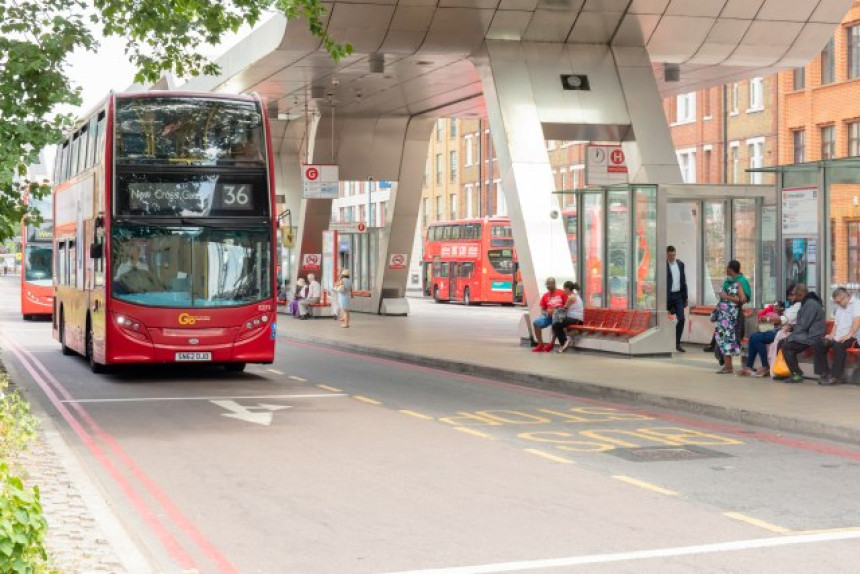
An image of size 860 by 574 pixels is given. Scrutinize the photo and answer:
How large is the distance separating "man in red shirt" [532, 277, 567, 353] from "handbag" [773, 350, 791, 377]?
21.0 feet

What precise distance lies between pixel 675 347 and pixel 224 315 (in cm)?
840

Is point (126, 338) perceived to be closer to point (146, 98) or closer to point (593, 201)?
point (146, 98)

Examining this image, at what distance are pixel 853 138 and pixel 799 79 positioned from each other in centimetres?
410

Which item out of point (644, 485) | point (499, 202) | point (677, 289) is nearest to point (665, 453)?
point (644, 485)

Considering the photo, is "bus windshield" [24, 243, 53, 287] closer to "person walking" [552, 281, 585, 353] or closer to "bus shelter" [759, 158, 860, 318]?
"person walking" [552, 281, 585, 353]

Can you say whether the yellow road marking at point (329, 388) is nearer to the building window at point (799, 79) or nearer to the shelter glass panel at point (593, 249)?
the shelter glass panel at point (593, 249)

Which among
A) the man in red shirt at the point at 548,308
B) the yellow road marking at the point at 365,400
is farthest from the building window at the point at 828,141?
the yellow road marking at the point at 365,400

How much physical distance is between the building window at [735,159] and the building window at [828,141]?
637 cm

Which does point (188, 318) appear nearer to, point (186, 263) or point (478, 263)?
point (186, 263)

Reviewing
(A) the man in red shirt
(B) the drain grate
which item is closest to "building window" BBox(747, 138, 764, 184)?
(A) the man in red shirt

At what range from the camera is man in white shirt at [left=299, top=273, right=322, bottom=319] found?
130 ft

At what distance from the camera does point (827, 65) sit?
4853 cm

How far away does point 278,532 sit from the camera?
805 centimetres

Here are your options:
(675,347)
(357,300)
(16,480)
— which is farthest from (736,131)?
(16,480)
